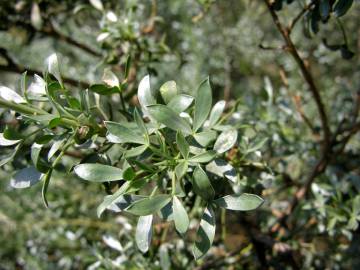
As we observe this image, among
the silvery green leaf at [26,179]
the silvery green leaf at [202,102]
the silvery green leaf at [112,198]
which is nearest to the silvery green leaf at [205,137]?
the silvery green leaf at [202,102]

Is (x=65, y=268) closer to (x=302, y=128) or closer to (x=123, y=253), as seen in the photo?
(x=123, y=253)

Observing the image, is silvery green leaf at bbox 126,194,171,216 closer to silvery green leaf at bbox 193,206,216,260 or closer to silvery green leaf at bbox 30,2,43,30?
silvery green leaf at bbox 193,206,216,260

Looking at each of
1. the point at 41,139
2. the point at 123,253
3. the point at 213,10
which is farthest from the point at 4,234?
the point at 213,10

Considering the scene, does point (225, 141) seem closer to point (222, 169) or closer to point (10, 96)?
point (222, 169)

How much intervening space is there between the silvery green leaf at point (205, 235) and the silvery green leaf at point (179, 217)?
42mm

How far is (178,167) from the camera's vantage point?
56 centimetres

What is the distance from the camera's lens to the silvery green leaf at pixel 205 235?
568 mm

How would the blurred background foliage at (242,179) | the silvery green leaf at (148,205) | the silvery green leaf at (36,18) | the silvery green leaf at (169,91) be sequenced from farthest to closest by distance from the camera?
1. the silvery green leaf at (36,18)
2. the blurred background foliage at (242,179)
3. the silvery green leaf at (169,91)
4. the silvery green leaf at (148,205)

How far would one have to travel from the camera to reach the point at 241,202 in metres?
0.58

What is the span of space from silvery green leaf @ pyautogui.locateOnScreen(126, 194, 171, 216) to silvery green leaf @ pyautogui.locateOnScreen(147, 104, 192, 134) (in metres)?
0.09

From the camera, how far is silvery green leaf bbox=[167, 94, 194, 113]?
61cm

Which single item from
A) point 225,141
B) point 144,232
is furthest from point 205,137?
point 144,232

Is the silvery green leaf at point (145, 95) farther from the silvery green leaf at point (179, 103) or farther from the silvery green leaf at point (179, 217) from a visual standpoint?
the silvery green leaf at point (179, 217)

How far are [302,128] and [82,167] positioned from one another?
41.9 inches
